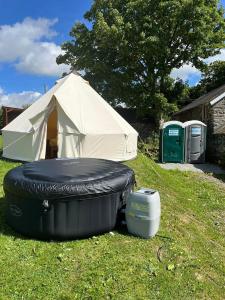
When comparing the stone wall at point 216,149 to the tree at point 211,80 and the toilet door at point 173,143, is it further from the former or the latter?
the tree at point 211,80

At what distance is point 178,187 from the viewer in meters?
9.54

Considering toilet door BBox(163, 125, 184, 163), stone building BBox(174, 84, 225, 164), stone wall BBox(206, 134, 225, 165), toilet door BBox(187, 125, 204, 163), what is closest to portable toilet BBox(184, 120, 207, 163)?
toilet door BBox(187, 125, 204, 163)

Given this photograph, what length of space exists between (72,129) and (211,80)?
21.8 metres

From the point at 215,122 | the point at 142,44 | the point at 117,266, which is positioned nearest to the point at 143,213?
the point at 117,266

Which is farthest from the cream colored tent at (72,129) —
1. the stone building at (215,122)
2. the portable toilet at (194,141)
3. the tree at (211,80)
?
the tree at (211,80)

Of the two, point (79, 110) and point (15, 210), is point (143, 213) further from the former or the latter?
point (79, 110)

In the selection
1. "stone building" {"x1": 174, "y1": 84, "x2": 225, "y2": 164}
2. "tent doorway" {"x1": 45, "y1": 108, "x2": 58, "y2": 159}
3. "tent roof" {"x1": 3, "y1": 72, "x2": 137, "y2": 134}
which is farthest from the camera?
"stone building" {"x1": 174, "y1": 84, "x2": 225, "y2": 164}

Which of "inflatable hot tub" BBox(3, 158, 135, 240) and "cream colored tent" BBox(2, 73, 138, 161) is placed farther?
"cream colored tent" BBox(2, 73, 138, 161)

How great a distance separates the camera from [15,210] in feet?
16.2

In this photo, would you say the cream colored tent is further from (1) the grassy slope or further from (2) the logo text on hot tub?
(2) the logo text on hot tub

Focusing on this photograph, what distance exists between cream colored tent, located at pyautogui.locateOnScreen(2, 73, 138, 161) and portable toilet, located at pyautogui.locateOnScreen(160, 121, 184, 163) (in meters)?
3.19

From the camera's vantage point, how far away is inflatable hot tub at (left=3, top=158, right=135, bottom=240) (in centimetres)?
464

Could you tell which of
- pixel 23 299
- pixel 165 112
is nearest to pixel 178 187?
pixel 23 299

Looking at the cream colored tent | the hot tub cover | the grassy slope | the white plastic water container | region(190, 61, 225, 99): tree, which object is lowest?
the grassy slope
